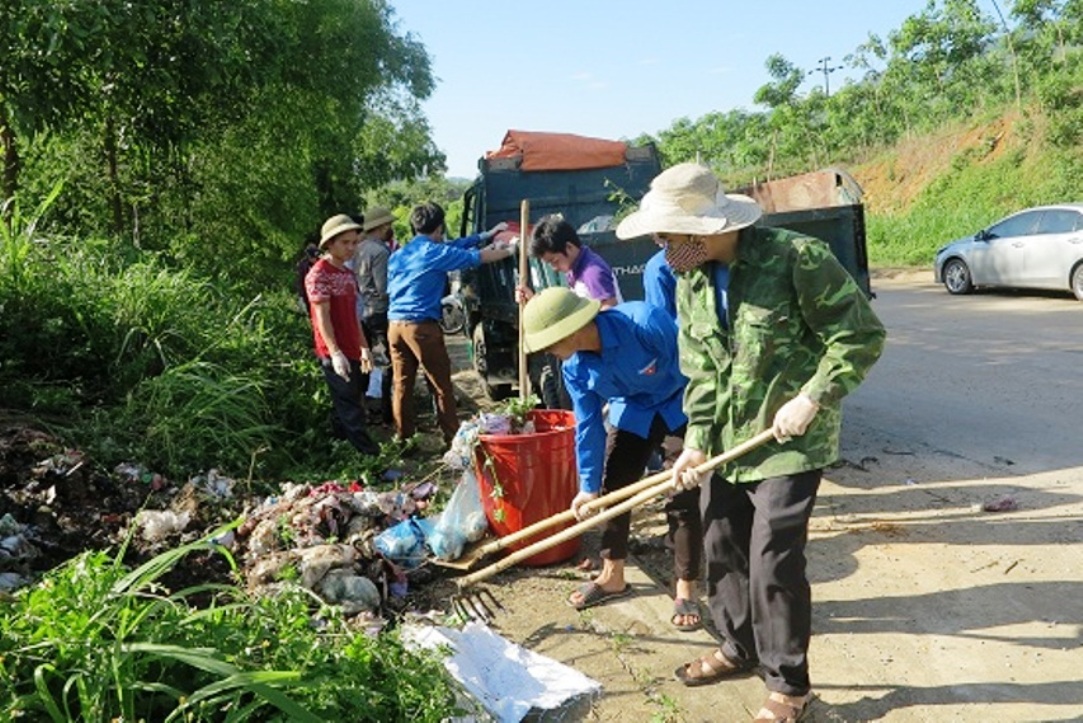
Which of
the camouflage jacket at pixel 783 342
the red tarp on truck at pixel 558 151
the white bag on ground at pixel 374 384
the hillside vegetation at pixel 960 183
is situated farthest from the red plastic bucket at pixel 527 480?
the hillside vegetation at pixel 960 183

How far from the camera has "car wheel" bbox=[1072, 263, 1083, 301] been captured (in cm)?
1129

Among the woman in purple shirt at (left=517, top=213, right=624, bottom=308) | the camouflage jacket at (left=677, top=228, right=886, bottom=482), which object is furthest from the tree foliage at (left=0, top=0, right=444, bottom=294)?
the camouflage jacket at (left=677, top=228, right=886, bottom=482)

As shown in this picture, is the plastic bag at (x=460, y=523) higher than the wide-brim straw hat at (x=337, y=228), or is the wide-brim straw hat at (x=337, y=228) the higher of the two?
the wide-brim straw hat at (x=337, y=228)

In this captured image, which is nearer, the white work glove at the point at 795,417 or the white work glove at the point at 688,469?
the white work glove at the point at 795,417

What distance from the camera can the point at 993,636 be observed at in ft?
11.0

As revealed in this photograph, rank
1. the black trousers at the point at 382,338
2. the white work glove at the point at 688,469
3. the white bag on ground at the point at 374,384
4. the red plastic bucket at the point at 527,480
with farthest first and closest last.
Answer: the black trousers at the point at 382,338, the white bag on ground at the point at 374,384, the red plastic bucket at the point at 527,480, the white work glove at the point at 688,469

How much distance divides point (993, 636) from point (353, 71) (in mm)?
13137

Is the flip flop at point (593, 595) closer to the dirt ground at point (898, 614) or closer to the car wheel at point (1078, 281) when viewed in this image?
the dirt ground at point (898, 614)

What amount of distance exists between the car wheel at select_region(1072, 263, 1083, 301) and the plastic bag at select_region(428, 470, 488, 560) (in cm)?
1015

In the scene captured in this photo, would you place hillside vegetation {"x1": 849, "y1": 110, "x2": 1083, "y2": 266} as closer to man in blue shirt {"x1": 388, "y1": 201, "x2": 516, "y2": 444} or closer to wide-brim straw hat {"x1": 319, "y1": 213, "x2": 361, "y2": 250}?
man in blue shirt {"x1": 388, "y1": 201, "x2": 516, "y2": 444}

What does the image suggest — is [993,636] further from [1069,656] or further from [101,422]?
[101,422]

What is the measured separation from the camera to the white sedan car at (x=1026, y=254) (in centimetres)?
1151

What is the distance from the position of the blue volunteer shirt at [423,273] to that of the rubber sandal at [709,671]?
3.31 meters

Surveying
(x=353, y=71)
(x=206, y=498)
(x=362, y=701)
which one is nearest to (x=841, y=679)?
(x=362, y=701)
